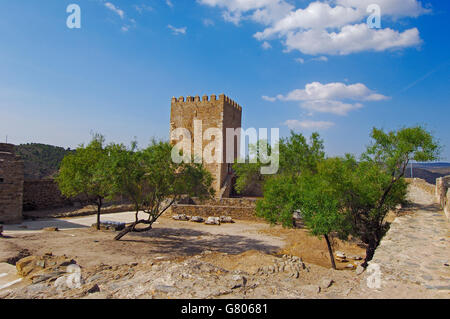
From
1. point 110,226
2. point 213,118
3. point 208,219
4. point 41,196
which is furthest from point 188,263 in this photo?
point 213,118

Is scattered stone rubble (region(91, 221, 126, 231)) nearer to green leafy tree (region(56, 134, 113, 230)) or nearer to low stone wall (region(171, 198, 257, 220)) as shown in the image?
green leafy tree (region(56, 134, 113, 230))

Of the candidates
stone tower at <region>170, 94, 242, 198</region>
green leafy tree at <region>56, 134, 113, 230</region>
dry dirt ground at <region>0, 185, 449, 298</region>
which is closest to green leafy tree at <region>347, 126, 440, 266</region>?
dry dirt ground at <region>0, 185, 449, 298</region>

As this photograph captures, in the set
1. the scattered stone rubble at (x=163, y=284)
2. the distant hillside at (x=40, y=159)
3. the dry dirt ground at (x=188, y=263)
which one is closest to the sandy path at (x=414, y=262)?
the dry dirt ground at (x=188, y=263)

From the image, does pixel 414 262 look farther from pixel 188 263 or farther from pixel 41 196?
pixel 41 196

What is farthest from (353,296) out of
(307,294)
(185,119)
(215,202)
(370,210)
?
(185,119)

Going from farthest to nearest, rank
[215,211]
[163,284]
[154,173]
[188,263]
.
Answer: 1. [215,211]
2. [154,173]
3. [188,263]
4. [163,284]

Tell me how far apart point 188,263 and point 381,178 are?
7.55 m

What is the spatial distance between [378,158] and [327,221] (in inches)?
167

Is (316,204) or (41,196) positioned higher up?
(316,204)

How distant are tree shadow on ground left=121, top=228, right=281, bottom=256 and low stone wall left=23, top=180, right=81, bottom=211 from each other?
8574 mm

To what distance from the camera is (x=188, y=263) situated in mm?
6246

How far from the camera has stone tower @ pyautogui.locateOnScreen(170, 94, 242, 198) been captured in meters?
24.3
